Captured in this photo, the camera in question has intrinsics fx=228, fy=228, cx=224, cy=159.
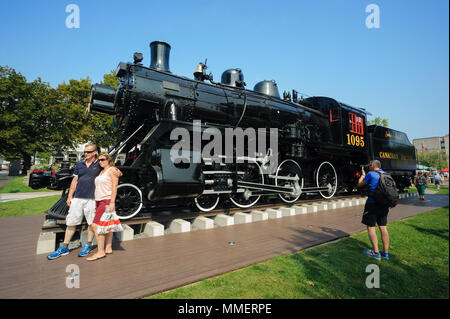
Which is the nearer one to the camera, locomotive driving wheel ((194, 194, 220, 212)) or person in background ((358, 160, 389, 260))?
person in background ((358, 160, 389, 260))

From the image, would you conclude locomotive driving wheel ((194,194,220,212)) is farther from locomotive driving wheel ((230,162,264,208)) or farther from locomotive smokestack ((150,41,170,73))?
locomotive smokestack ((150,41,170,73))

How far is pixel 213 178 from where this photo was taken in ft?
18.0

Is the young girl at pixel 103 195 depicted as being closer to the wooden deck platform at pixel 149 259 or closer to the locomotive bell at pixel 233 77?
the wooden deck platform at pixel 149 259

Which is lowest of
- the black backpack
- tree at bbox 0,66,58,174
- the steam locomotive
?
the black backpack

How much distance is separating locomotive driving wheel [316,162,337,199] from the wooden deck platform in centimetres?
314

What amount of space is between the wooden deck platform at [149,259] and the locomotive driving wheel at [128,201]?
26.1 inches

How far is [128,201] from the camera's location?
448 centimetres

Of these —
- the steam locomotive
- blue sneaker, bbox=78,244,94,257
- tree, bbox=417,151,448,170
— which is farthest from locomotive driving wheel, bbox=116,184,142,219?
tree, bbox=417,151,448,170

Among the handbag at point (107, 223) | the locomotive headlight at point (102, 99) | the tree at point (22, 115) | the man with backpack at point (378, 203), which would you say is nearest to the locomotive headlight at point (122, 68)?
the locomotive headlight at point (102, 99)

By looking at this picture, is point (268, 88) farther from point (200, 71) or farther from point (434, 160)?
point (434, 160)

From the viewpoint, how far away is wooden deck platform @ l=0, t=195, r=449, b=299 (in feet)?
8.21
